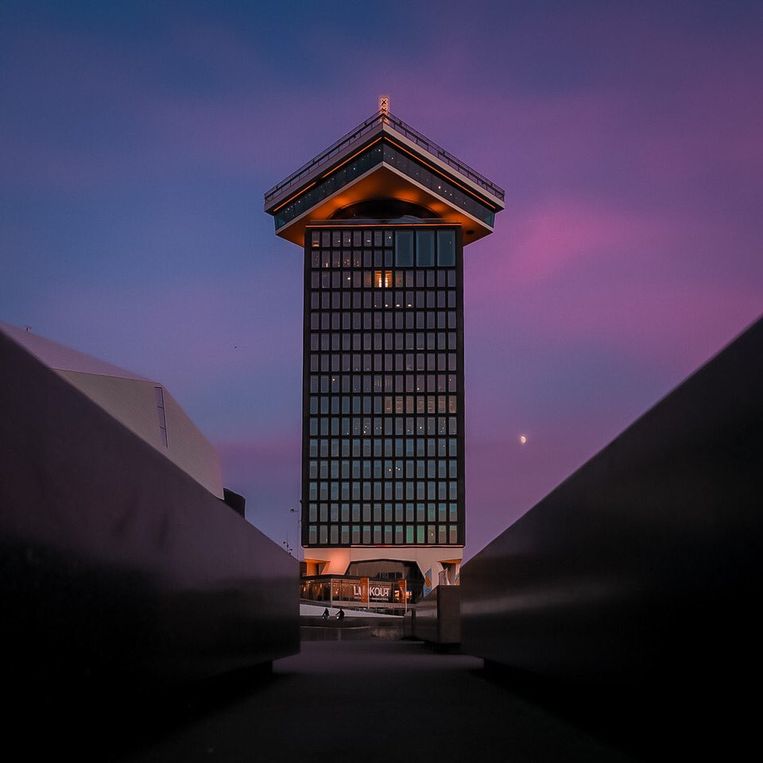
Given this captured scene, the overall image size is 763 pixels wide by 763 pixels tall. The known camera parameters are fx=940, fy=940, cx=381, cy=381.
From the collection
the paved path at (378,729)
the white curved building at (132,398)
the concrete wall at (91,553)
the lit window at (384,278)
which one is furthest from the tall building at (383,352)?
the concrete wall at (91,553)

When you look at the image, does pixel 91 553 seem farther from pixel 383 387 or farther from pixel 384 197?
pixel 384 197

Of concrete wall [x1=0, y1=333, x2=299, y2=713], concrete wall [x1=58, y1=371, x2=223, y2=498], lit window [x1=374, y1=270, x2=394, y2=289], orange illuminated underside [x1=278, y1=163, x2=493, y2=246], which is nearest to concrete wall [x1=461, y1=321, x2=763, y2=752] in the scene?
concrete wall [x1=0, y1=333, x2=299, y2=713]

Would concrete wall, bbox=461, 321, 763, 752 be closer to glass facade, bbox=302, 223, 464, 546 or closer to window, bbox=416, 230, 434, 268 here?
glass facade, bbox=302, 223, 464, 546

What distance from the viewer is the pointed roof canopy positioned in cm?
9862

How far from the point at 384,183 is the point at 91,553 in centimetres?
9851

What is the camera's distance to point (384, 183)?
3947 inches

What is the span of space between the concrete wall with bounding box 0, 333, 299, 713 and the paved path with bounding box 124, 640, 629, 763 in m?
0.47

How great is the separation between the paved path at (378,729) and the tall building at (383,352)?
86669 mm

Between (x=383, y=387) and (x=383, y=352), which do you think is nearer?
(x=383, y=387)

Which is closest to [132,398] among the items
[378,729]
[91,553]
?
[378,729]

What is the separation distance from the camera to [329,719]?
6.69 metres

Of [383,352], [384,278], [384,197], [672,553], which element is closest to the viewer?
[672,553]

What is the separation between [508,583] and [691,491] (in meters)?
6.52

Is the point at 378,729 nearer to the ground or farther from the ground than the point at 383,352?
nearer to the ground
